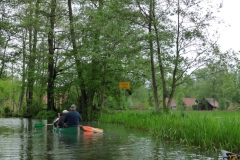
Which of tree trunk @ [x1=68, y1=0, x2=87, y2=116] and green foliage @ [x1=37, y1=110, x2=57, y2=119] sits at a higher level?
tree trunk @ [x1=68, y1=0, x2=87, y2=116]

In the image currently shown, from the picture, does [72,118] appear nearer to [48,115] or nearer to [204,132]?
[204,132]

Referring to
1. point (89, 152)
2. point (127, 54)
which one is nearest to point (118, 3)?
point (127, 54)

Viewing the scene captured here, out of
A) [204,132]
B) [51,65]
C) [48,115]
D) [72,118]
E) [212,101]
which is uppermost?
[51,65]

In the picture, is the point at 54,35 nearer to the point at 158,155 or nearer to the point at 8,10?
the point at 8,10

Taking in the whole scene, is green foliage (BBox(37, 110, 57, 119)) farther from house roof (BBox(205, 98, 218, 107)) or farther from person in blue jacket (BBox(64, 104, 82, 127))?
house roof (BBox(205, 98, 218, 107))

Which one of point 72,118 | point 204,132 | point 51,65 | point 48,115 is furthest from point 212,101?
point 204,132

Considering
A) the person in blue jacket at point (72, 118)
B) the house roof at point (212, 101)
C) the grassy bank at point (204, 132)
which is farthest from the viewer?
the house roof at point (212, 101)

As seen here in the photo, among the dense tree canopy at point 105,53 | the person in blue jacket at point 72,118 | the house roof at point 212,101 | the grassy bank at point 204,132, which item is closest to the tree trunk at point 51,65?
the dense tree canopy at point 105,53

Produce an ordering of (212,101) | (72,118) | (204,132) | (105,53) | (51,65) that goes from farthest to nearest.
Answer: (212,101) → (51,65) → (105,53) → (72,118) → (204,132)

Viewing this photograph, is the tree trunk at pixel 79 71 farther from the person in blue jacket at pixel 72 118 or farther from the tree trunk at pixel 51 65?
the person in blue jacket at pixel 72 118

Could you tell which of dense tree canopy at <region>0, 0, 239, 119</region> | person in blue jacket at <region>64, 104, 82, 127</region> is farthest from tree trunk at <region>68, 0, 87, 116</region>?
person in blue jacket at <region>64, 104, 82, 127</region>

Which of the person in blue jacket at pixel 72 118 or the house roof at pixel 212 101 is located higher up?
the house roof at pixel 212 101

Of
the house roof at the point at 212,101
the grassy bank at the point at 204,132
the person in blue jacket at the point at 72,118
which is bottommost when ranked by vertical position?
the grassy bank at the point at 204,132

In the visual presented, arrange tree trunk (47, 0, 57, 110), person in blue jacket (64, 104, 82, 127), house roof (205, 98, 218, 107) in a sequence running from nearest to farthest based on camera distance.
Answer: person in blue jacket (64, 104, 82, 127), tree trunk (47, 0, 57, 110), house roof (205, 98, 218, 107)
